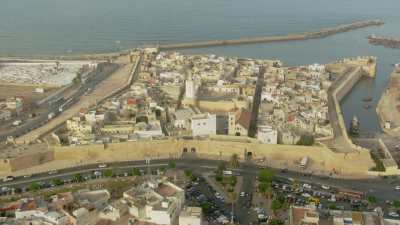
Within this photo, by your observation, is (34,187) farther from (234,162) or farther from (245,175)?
(245,175)

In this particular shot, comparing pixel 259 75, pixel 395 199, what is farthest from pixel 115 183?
pixel 259 75

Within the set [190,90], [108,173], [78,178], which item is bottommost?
[78,178]

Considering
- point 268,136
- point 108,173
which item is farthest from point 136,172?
point 268,136

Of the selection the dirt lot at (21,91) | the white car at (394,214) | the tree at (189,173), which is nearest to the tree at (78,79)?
the dirt lot at (21,91)

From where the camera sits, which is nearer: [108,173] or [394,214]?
[394,214]

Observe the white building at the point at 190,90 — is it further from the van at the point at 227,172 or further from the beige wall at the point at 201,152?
the van at the point at 227,172

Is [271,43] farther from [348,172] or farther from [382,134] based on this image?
[348,172]
